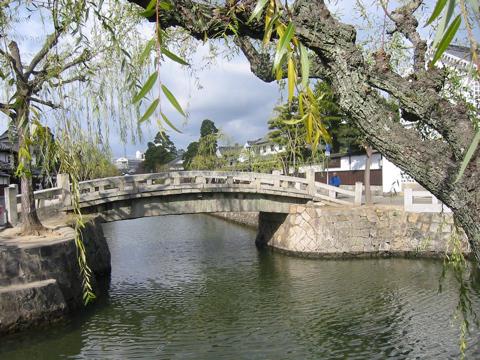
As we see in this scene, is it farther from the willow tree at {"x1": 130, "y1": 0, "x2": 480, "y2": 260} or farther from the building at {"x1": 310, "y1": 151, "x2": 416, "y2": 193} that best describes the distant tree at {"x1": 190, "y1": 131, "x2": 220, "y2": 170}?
the willow tree at {"x1": 130, "y1": 0, "x2": 480, "y2": 260}

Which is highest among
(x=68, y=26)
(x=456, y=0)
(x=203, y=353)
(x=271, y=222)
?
(x=68, y=26)

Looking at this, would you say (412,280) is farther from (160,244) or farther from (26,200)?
(160,244)

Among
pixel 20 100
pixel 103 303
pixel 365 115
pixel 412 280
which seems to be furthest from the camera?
pixel 412 280

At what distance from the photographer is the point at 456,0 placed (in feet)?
Answer: 3.37

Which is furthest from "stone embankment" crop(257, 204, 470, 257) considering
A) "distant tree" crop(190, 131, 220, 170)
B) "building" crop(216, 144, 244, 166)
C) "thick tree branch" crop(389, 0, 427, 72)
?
"distant tree" crop(190, 131, 220, 170)

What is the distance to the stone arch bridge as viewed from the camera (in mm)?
12891

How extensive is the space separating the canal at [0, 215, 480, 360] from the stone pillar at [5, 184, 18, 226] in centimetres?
297

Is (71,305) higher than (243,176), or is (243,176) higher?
(243,176)

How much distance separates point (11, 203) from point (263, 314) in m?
6.72

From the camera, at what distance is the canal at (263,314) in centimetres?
725

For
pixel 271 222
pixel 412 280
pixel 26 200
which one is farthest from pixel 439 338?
pixel 271 222

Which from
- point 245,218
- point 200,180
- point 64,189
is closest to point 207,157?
point 245,218

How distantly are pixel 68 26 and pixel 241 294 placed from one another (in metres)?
8.63

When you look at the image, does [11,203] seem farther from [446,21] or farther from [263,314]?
[446,21]
